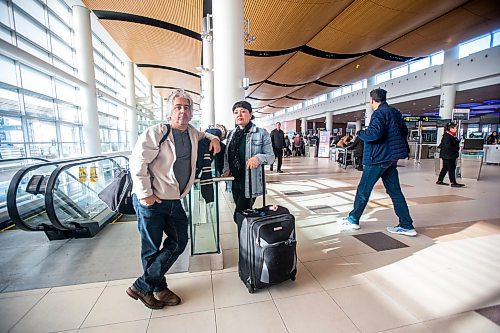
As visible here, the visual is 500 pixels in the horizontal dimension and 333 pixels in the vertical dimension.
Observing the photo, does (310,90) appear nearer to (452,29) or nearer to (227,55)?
(452,29)

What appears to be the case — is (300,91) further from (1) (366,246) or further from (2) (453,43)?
(1) (366,246)

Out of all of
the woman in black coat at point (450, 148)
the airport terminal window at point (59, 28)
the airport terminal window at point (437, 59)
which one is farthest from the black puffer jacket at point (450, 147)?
the airport terminal window at point (437, 59)

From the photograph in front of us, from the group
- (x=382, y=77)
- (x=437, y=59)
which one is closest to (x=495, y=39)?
(x=437, y=59)

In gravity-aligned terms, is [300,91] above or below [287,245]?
above

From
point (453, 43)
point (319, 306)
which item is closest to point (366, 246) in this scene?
point (319, 306)

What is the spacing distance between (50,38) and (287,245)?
9422mm

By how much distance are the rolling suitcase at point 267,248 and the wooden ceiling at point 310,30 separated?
790cm

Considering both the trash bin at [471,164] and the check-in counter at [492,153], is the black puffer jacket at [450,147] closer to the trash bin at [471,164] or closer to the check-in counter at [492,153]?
the trash bin at [471,164]

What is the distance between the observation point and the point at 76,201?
11.0ft

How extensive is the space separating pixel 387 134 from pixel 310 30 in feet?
28.8

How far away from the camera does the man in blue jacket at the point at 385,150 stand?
2.55 meters

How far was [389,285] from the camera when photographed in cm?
180

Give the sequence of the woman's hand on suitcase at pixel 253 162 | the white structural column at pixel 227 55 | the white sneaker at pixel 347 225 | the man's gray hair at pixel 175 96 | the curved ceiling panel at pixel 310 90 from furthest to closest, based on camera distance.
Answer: the curved ceiling panel at pixel 310 90 < the white structural column at pixel 227 55 < the white sneaker at pixel 347 225 < the woman's hand on suitcase at pixel 253 162 < the man's gray hair at pixel 175 96

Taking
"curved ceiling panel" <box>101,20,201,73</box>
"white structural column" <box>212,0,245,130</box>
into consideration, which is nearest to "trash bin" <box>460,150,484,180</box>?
"white structural column" <box>212,0,245,130</box>
